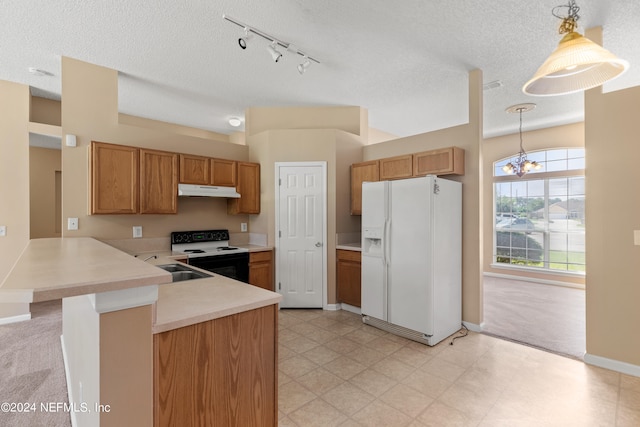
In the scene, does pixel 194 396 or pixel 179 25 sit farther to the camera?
pixel 179 25

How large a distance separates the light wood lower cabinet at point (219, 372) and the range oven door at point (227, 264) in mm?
2354

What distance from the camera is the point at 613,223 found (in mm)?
2572

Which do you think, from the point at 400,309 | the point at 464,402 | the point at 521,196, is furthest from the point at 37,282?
the point at 521,196

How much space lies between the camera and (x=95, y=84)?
332 cm

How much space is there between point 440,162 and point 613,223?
164cm

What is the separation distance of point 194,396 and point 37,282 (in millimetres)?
757

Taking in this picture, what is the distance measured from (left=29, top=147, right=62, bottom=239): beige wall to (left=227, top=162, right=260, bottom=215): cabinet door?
3.32 m

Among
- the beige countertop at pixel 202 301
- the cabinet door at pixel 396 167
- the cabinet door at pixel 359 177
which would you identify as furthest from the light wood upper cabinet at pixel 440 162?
the beige countertop at pixel 202 301

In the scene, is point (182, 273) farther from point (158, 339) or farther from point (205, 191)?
point (205, 191)

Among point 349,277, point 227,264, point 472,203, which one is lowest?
point 349,277

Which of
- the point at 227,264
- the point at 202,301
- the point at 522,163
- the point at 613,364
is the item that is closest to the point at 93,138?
the point at 227,264

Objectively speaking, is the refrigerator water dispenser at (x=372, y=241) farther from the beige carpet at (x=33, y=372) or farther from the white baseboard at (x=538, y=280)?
the white baseboard at (x=538, y=280)

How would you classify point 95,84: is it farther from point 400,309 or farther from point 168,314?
point 400,309

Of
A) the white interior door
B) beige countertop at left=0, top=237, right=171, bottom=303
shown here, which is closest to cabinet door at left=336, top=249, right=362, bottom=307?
the white interior door
